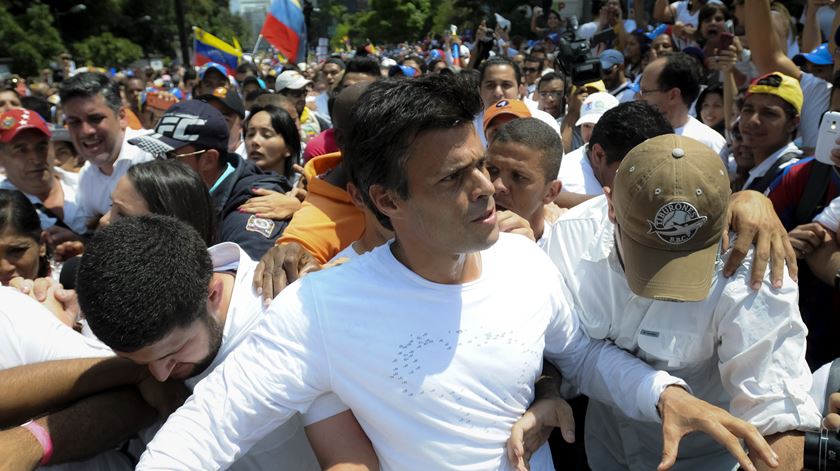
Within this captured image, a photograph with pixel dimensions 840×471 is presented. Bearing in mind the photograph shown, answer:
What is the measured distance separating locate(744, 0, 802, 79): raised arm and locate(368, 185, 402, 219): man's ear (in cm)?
338

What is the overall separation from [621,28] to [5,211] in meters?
9.32

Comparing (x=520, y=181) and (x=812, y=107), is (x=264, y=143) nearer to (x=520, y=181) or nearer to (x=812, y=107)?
(x=520, y=181)

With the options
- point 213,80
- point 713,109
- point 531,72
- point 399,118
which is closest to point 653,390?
point 399,118

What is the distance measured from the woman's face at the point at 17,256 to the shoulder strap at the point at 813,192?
3528 mm

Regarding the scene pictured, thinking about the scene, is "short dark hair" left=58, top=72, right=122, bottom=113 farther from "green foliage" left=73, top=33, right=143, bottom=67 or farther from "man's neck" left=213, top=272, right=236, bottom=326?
"green foliage" left=73, top=33, right=143, bottom=67

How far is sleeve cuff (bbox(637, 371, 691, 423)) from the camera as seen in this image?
186 cm

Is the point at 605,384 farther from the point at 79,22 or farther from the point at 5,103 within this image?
the point at 79,22

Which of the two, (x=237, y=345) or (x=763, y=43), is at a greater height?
(x=763, y=43)

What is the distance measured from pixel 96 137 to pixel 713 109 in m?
5.23

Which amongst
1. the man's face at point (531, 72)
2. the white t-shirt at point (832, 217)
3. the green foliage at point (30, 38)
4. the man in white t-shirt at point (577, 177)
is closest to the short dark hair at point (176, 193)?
the man in white t-shirt at point (577, 177)

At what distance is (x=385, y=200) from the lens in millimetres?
1816

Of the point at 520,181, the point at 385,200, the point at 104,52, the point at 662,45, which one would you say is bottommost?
the point at 104,52

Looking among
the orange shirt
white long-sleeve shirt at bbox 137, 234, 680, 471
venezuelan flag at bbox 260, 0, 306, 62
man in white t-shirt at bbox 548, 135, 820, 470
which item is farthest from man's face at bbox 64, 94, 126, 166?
venezuelan flag at bbox 260, 0, 306, 62

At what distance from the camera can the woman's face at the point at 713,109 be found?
598cm
